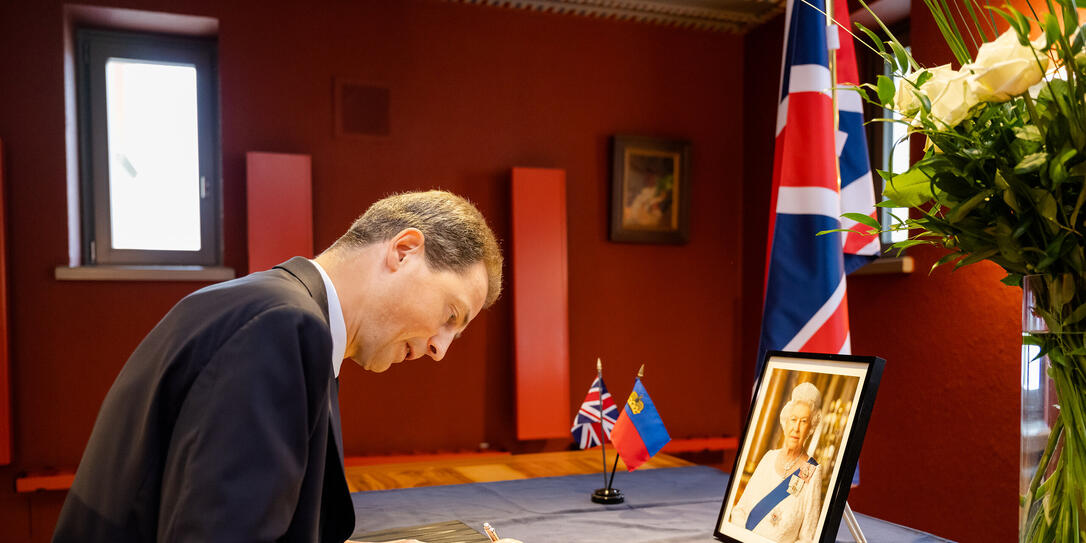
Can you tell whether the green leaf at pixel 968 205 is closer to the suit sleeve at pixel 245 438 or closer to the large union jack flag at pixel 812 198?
the suit sleeve at pixel 245 438

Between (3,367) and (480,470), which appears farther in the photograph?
(3,367)

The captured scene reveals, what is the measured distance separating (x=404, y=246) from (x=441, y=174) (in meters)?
2.47

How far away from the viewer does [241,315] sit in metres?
0.89

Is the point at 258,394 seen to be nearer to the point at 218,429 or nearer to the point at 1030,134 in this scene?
the point at 218,429

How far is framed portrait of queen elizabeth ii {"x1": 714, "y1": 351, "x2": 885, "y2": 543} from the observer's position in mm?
1046

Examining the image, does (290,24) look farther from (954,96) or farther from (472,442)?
(954,96)

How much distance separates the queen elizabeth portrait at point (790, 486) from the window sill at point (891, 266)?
6.19ft

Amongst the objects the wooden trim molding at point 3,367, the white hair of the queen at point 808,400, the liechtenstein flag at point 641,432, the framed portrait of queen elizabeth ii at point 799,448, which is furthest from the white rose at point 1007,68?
the wooden trim molding at point 3,367

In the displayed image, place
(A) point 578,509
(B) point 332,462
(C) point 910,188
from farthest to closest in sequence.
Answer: (A) point 578,509
(B) point 332,462
(C) point 910,188

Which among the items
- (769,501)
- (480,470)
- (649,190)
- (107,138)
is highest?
(107,138)

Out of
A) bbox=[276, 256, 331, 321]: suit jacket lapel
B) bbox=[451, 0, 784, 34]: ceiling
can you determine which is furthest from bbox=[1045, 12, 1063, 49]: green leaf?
bbox=[451, 0, 784, 34]: ceiling

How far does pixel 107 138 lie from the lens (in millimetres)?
3367

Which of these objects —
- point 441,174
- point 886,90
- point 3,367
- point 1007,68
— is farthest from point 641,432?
point 3,367

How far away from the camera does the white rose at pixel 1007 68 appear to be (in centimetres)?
73
